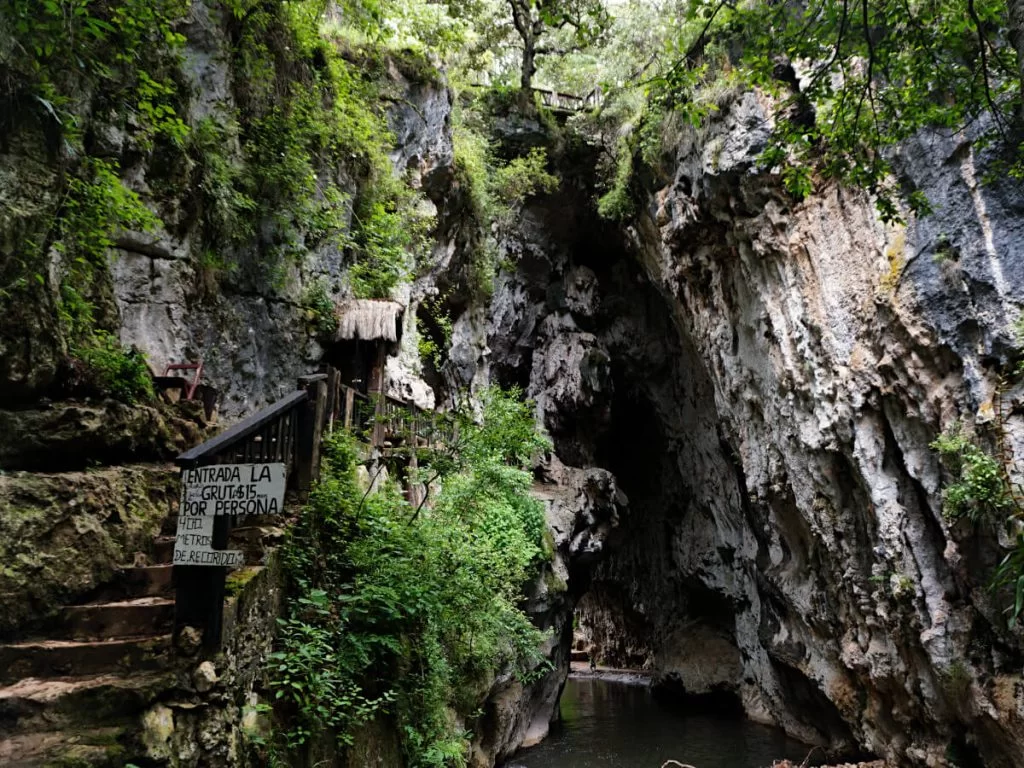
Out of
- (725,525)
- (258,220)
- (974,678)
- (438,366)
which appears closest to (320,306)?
(258,220)

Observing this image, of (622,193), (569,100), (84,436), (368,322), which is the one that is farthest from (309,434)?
(569,100)

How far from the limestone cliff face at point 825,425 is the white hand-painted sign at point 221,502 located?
8630 millimetres

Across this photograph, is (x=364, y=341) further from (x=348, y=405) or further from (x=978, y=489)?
(x=978, y=489)

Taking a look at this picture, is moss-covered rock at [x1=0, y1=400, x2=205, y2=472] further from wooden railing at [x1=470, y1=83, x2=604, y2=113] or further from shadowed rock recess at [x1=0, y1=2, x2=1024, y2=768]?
wooden railing at [x1=470, y1=83, x2=604, y2=113]

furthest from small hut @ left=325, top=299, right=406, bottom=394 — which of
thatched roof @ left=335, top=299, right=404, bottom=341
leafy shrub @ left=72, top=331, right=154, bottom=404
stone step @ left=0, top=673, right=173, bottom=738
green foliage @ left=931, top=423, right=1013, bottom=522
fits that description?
green foliage @ left=931, top=423, right=1013, bottom=522

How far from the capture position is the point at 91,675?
10.7 feet

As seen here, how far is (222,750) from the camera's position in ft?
10.5

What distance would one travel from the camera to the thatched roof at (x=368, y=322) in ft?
29.8

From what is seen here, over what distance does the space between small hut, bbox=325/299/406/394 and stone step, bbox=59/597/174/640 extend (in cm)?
555

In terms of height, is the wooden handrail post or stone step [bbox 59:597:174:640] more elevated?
the wooden handrail post

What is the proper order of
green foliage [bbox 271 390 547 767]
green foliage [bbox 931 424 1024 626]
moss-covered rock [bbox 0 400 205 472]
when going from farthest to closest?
green foliage [bbox 931 424 1024 626]
green foliage [bbox 271 390 547 767]
moss-covered rock [bbox 0 400 205 472]

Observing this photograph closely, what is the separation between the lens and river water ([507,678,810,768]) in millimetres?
13133

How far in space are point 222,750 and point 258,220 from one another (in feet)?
22.5

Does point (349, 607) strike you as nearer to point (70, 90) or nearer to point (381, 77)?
point (70, 90)
